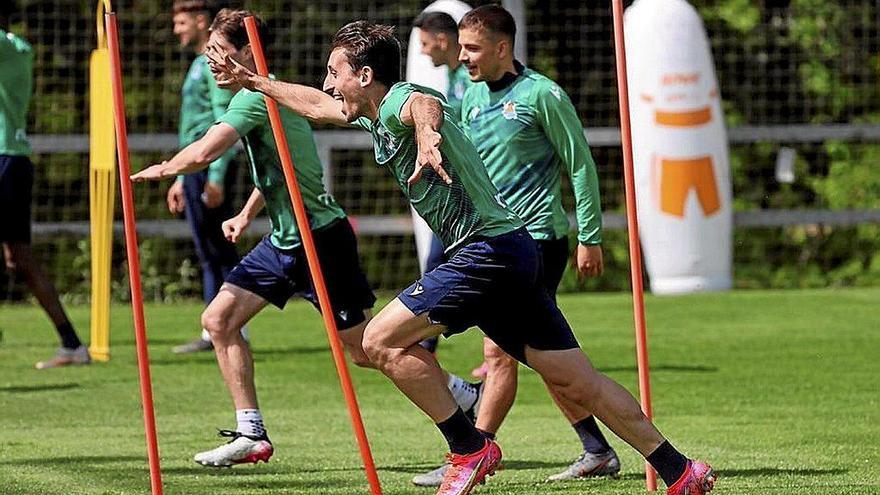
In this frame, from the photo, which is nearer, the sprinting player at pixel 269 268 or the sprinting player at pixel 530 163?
the sprinting player at pixel 530 163

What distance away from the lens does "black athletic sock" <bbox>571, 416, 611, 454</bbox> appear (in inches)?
274

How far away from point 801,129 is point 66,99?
708 cm

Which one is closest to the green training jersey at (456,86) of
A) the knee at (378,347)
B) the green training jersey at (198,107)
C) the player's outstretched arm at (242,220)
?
the green training jersey at (198,107)

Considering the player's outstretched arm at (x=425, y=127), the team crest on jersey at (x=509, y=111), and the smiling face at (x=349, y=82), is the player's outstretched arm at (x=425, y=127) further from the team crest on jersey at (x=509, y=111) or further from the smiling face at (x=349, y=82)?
the team crest on jersey at (x=509, y=111)

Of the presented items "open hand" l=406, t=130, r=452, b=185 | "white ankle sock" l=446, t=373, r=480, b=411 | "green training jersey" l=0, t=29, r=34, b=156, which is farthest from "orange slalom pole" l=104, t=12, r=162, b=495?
"green training jersey" l=0, t=29, r=34, b=156

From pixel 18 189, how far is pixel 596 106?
29.7 feet

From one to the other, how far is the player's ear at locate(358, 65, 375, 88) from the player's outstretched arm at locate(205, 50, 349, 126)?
16 centimetres

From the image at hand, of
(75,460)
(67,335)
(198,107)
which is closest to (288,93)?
(75,460)

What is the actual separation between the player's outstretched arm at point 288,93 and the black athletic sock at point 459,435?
1.02 metres

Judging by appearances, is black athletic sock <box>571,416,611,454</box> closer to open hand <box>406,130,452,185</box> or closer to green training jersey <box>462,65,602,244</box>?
green training jersey <box>462,65,602,244</box>

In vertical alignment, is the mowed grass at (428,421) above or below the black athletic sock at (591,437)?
below

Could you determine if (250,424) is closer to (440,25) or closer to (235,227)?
(235,227)

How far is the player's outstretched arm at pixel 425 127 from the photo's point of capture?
16.8 feet

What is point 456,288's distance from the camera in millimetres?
5715
